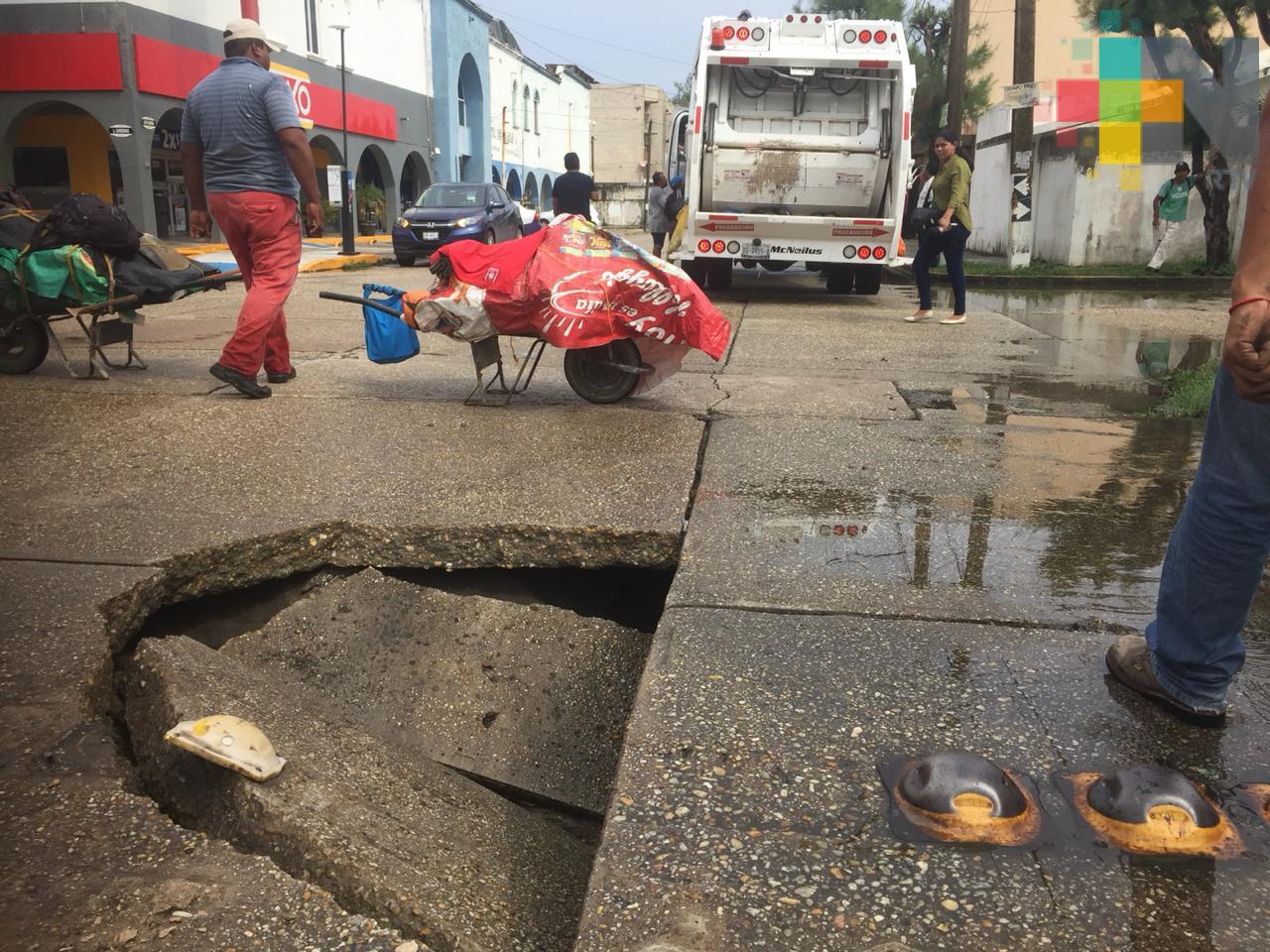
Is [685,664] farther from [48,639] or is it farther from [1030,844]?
[48,639]

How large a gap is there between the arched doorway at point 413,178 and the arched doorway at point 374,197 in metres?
1.68

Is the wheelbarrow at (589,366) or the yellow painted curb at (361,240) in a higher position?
the yellow painted curb at (361,240)

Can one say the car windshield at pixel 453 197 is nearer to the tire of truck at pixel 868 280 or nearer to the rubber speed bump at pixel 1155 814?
the tire of truck at pixel 868 280

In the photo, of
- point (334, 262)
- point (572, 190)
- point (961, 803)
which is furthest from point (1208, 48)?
point (961, 803)

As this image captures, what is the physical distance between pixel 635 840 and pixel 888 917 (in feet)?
1.44

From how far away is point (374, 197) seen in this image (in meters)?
29.8

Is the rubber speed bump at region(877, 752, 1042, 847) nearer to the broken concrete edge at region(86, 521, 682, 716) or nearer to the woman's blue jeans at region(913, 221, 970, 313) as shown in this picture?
the broken concrete edge at region(86, 521, 682, 716)

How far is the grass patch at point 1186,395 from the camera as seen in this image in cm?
546

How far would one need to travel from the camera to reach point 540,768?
2934 millimetres

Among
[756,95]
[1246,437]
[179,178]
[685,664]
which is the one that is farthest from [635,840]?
[179,178]

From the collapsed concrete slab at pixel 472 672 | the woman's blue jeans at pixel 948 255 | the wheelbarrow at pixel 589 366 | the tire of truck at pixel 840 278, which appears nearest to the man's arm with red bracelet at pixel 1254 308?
the collapsed concrete slab at pixel 472 672

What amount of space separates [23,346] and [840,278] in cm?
954

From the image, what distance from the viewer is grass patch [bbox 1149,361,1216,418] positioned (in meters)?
5.46

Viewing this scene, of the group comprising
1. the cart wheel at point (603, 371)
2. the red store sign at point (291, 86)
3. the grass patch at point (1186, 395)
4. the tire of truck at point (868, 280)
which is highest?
the red store sign at point (291, 86)
